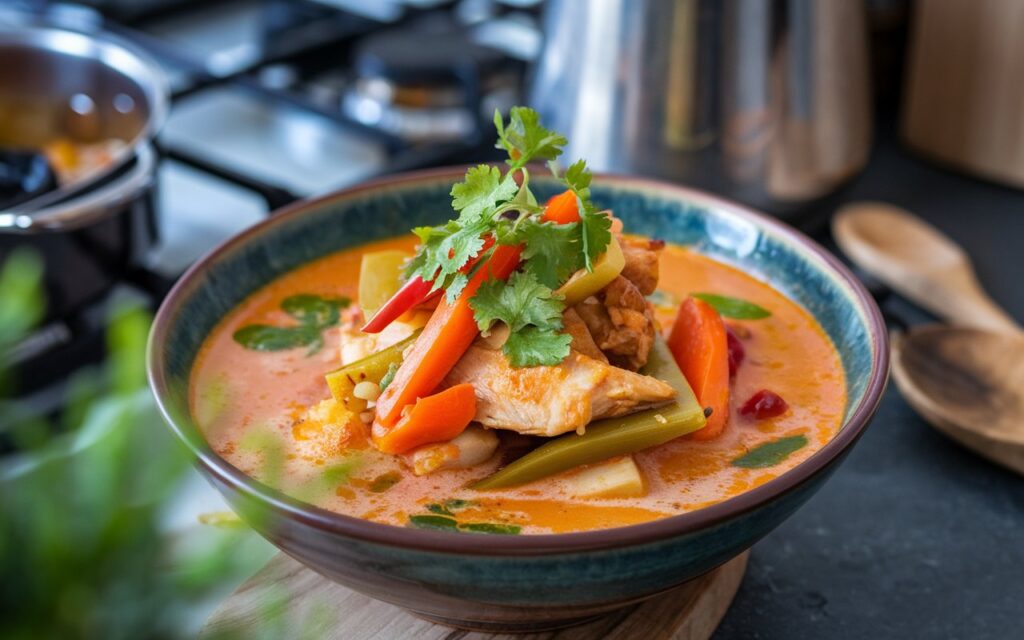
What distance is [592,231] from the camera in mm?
1074

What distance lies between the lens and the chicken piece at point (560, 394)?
1019 mm

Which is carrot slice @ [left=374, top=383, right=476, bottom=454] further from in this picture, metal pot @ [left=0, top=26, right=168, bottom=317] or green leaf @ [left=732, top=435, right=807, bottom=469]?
metal pot @ [left=0, top=26, right=168, bottom=317]

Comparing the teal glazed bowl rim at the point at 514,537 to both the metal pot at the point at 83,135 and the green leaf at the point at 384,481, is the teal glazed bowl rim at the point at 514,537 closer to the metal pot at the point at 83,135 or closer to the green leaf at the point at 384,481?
the green leaf at the point at 384,481

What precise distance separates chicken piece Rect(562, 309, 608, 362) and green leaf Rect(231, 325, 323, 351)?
35 cm

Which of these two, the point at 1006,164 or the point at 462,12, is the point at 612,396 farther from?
the point at 462,12

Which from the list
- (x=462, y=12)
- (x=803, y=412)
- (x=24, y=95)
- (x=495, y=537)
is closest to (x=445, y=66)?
(x=462, y=12)

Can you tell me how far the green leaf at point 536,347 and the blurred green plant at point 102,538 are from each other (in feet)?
1.95

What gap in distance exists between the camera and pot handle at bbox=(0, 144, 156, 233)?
1507mm

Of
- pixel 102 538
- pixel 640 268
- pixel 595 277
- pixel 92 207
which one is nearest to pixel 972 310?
pixel 640 268

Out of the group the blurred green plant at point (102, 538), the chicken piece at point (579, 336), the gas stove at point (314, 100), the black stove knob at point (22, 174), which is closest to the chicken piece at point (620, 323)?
the chicken piece at point (579, 336)

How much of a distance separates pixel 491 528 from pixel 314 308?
0.50 meters

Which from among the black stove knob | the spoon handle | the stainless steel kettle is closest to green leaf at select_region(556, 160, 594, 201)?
the stainless steel kettle

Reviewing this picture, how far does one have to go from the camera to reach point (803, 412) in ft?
3.77

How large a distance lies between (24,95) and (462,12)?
1195mm
